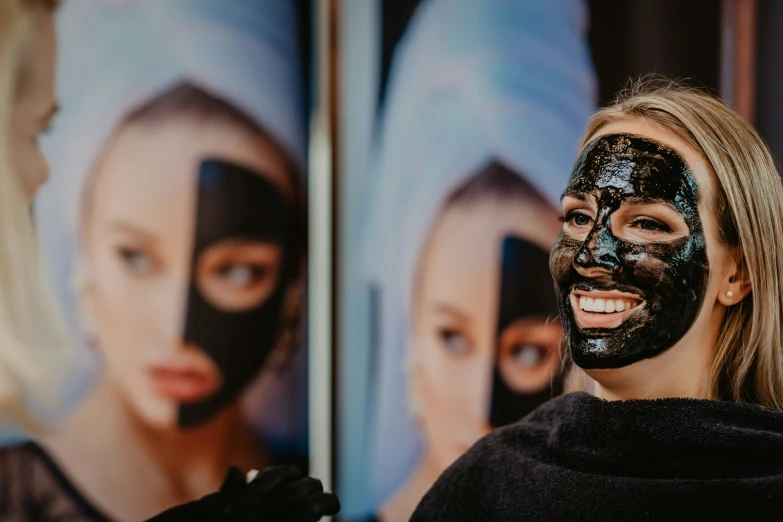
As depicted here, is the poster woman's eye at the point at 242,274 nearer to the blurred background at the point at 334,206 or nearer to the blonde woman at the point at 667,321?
the blurred background at the point at 334,206

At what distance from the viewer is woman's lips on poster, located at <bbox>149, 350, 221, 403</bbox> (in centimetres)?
181

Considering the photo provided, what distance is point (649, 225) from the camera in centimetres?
100

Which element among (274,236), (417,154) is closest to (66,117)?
(274,236)

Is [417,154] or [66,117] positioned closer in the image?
[66,117]

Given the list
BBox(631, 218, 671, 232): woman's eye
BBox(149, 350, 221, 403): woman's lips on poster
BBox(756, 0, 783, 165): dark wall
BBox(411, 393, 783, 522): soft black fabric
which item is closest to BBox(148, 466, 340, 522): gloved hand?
BBox(411, 393, 783, 522): soft black fabric

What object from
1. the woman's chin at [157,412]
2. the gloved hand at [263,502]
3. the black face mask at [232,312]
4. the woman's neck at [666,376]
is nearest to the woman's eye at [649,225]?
the woman's neck at [666,376]

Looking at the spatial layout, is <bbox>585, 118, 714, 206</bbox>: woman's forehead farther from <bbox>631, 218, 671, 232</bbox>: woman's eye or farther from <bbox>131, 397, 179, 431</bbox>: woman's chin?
<bbox>131, 397, 179, 431</bbox>: woman's chin

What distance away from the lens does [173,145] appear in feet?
5.97

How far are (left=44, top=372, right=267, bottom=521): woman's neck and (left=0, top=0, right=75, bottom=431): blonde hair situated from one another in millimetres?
83

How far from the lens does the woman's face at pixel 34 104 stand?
1707mm

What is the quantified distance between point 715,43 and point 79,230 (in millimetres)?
1460

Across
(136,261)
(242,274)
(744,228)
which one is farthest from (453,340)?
(744,228)

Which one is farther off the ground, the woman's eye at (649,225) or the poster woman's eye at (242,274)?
the woman's eye at (649,225)

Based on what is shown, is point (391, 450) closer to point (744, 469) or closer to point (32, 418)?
point (32, 418)
